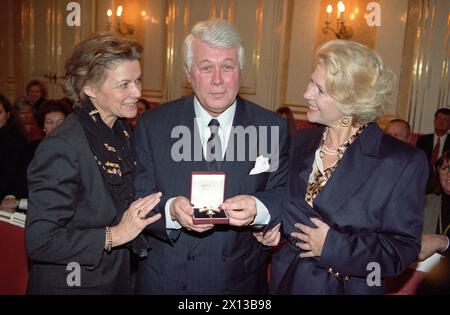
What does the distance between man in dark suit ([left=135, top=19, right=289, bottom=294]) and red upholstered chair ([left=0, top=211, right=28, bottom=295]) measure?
779 mm

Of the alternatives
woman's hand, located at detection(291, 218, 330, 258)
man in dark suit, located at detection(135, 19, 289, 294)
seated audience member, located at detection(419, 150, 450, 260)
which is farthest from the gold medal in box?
seated audience member, located at detection(419, 150, 450, 260)

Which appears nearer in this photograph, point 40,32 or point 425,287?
point 425,287

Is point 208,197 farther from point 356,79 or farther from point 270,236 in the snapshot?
point 356,79

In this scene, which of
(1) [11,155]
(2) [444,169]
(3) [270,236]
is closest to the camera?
(3) [270,236]

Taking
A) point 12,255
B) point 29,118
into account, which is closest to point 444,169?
point 12,255

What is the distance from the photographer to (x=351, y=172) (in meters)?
1.93

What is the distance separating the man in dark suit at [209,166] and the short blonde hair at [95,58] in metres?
0.31

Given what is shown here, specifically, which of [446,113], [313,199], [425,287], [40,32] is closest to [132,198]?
[313,199]

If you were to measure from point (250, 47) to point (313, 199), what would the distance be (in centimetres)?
656

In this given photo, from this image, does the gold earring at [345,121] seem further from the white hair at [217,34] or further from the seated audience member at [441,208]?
the seated audience member at [441,208]

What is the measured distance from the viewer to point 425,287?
2.14m

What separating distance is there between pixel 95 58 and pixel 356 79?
1.24m
